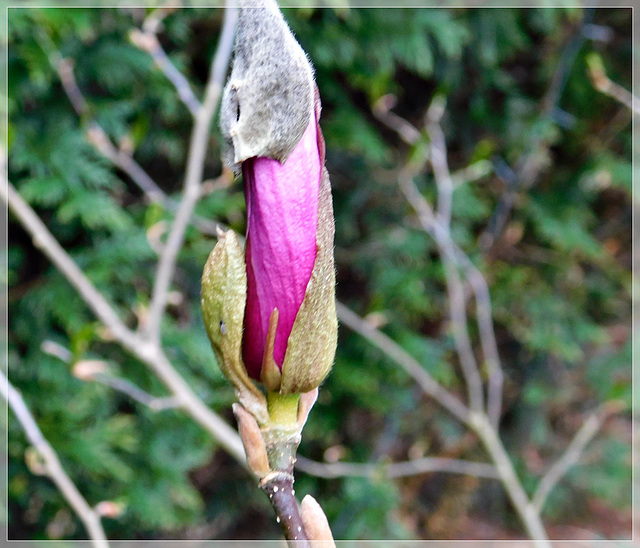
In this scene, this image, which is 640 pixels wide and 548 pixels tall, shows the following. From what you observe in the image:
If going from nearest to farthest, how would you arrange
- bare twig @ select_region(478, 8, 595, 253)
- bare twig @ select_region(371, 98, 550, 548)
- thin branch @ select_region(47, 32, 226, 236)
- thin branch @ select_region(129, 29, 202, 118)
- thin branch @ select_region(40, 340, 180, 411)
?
thin branch @ select_region(40, 340, 180, 411) < thin branch @ select_region(129, 29, 202, 118) < thin branch @ select_region(47, 32, 226, 236) < bare twig @ select_region(371, 98, 550, 548) < bare twig @ select_region(478, 8, 595, 253)

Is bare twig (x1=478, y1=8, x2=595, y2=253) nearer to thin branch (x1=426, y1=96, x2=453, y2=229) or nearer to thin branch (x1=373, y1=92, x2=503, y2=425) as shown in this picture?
thin branch (x1=373, y1=92, x2=503, y2=425)

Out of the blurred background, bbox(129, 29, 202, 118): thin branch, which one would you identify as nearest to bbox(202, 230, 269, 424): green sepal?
the blurred background

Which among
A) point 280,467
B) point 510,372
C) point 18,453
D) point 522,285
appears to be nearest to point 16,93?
point 18,453

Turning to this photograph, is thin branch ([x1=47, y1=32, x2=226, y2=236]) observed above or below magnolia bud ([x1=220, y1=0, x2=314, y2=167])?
below

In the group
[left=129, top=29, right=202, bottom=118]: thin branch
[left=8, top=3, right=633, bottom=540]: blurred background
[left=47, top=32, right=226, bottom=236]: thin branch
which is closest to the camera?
[left=129, top=29, right=202, bottom=118]: thin branch

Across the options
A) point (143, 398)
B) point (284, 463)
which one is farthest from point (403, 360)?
point (284, 463)

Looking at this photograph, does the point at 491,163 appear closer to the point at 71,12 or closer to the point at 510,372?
the point at 510,372

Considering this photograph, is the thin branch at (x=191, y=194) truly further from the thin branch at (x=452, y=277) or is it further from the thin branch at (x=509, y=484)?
the thin branch at (x=509, y=484)

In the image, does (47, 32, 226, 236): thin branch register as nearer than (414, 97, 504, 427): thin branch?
Yes
